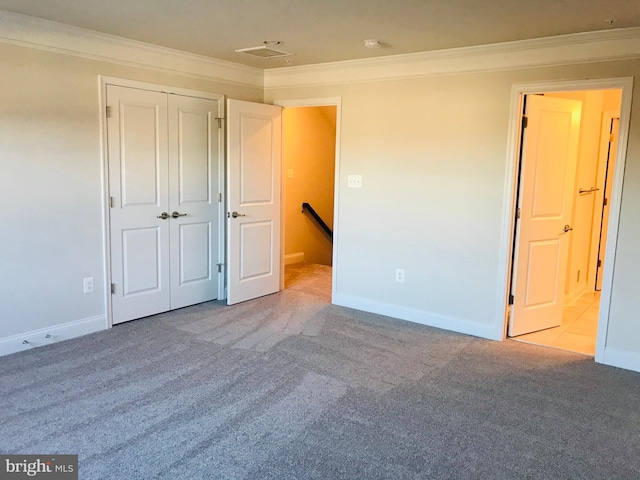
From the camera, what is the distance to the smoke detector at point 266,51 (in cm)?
402

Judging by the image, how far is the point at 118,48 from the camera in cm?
401

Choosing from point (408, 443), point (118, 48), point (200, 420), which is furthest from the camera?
point (118, 48)

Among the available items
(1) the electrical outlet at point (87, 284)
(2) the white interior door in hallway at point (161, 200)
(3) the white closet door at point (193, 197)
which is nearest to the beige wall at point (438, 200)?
(3) the white closet door at point (193, 197)

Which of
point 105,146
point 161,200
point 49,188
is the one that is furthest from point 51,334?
point 105,146

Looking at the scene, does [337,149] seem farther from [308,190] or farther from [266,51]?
[308,190]

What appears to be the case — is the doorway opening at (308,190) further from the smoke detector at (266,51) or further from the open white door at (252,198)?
the smoke detector at (266,51)

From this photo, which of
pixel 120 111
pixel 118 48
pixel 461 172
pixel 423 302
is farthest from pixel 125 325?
pixel 461 172

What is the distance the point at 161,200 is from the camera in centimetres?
450

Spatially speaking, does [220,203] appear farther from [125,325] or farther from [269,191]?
[125,325]

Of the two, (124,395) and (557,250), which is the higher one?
(557,250)

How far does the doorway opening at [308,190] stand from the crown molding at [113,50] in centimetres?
172

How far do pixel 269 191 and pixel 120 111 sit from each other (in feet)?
5.50

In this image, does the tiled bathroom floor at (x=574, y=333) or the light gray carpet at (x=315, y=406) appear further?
the tiled bathroom floor at (x=574, y=333)

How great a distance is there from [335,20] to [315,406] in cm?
247
